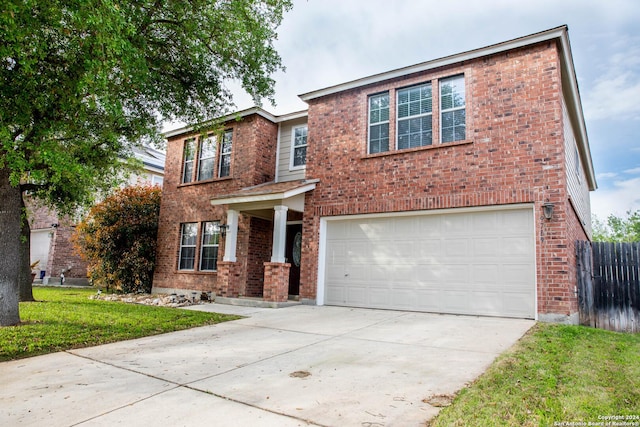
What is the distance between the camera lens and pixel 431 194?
346 inches

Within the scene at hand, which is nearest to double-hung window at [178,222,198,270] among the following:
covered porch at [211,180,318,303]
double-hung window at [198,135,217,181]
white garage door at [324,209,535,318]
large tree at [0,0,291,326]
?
double-hung window at [198,135,217,181]

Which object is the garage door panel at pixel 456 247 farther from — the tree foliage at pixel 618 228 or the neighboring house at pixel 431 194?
the tree foliage at pixel 618 228

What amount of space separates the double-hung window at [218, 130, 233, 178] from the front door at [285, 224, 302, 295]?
3042 mm

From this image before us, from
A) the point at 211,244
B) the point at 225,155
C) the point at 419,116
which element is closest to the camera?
the point at 419,116

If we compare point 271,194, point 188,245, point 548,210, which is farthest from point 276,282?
point 548,210

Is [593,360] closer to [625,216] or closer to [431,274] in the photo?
[431,274]

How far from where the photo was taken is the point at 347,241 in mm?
10047

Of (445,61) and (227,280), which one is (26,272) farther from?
(445,61)

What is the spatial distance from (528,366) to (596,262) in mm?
5212

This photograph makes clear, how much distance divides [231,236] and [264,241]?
140 cm

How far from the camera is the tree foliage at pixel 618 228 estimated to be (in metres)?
35.2

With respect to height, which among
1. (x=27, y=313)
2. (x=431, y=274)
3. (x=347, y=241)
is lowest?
Result: (x=27, y=313)

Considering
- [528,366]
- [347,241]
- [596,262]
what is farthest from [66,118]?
[596,262]

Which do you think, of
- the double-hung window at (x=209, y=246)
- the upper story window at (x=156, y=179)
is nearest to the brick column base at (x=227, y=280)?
the double-hung window at (x=209, y=246)
